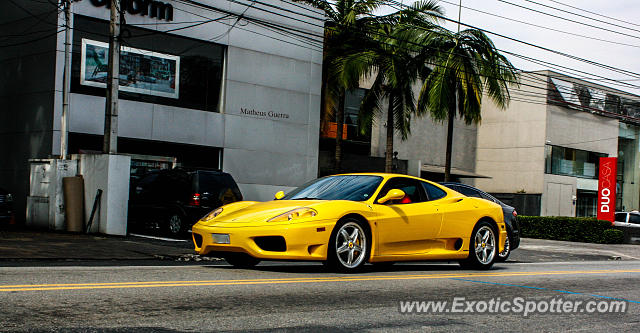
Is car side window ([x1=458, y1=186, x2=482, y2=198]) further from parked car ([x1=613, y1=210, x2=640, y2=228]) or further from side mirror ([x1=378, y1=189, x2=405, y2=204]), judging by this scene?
parked car ([x1=613, y1=210, x2=640, y2=228])

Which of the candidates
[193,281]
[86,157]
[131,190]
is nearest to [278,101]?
[131,190]

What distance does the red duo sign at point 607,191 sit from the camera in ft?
113

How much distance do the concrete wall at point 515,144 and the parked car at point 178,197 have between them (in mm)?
36020

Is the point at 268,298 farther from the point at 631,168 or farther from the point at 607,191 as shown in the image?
the point at 631,168

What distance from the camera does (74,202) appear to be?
17.4 m

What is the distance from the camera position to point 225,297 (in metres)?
6.70

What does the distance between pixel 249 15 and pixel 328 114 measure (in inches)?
231

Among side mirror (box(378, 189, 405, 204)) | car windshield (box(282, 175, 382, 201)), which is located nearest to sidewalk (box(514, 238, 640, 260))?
car windshield (box(282, 175, 382, 201))

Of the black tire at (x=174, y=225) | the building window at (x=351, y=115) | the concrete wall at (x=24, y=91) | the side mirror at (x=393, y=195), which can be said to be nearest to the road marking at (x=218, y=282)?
the side mirror at (x=393, y=195)

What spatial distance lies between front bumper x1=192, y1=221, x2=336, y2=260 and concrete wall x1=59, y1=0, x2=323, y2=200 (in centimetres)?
1593

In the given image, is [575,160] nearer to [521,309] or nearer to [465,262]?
[465,262]

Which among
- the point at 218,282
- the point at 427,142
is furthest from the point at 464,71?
the point at 218,282

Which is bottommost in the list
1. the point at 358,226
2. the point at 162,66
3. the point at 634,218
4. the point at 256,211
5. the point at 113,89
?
the point at 634,218

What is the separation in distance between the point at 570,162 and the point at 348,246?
157 feet
